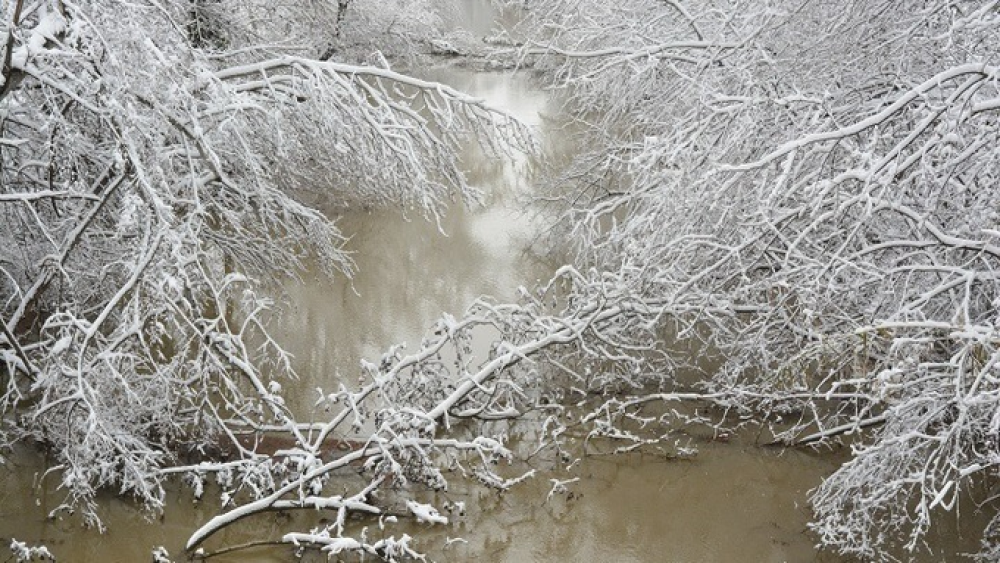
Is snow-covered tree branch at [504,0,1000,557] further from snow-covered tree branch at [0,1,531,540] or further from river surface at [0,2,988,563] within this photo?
snow-covered tree branch at [0,1,531,540]

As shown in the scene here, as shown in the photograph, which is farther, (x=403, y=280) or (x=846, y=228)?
(x=403, y=280)

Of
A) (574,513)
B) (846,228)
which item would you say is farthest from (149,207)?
(846,228)

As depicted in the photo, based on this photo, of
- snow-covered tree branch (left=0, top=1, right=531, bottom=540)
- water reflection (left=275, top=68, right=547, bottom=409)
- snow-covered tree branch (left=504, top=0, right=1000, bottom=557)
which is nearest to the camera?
snow-covered tree branch (left=504, top=0, right=1000, bottom=557)

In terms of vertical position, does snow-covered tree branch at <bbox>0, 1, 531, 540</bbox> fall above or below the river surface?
above

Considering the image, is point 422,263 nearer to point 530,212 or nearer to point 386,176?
point 530,212

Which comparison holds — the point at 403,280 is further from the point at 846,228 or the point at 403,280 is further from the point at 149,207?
the point at 846,228

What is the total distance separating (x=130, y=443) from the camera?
265 inches

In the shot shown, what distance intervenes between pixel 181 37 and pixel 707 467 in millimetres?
5372

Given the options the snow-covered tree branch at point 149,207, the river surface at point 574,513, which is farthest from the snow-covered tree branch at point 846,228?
the snow-covered tree branch at point 149,207

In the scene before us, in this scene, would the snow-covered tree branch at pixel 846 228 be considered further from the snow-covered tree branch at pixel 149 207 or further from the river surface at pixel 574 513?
the snow-covered tree branch at pixel 149 207

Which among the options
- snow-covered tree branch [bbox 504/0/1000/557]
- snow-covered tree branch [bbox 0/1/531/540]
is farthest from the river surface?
snow-covered tree branch [bbox 504/0/1000/557]

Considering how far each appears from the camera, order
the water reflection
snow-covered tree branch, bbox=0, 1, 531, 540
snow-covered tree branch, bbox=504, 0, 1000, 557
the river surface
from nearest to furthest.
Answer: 1. snow-covered tree branch, bbox=504, 0, 1000, 557
2. snow-covered tree branch, bbox=0, 1, 531, 540
3. the river surface
4. the water reflection

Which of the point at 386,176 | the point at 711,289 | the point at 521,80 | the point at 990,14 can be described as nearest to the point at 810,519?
the point at 711,289

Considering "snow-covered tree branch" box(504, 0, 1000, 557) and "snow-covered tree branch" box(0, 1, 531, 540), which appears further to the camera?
"snow-covered tree branch" box(0, 1, 531, 540)
